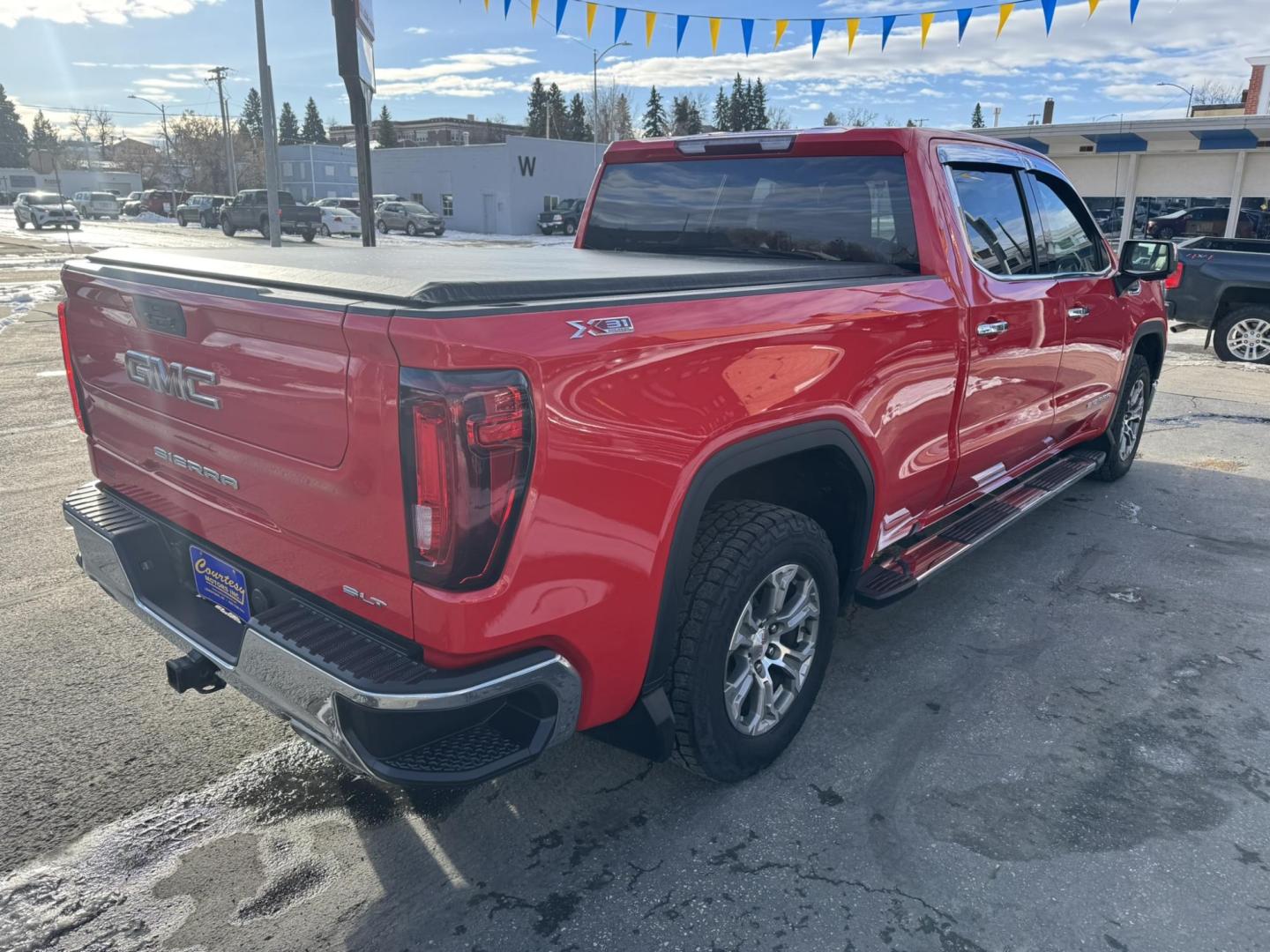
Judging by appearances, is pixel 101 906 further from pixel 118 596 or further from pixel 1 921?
pixel 118 596

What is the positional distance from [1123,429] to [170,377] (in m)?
5.74

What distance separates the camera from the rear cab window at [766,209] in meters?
3.69

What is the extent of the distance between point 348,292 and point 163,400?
86 centimetres

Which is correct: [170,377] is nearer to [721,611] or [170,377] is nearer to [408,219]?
[721,611]

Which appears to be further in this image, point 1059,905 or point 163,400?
point 163,400

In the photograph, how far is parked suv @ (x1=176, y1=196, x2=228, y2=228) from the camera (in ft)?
149

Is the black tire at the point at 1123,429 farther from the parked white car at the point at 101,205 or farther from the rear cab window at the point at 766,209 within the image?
the parked white car at the point at 101,205

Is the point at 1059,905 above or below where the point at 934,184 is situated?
below

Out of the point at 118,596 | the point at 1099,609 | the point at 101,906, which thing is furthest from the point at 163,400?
the point at 1099,609

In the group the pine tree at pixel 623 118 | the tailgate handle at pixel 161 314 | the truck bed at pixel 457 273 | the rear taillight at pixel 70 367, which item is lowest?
the rear taillight at pixel 70 367

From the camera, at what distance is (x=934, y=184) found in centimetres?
361

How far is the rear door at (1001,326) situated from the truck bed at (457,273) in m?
0.49

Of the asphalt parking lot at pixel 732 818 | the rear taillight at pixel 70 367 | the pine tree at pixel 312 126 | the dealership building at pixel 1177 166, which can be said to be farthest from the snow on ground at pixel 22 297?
the pine tree at pixel 312 126

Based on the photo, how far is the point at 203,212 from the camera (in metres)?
46.0
